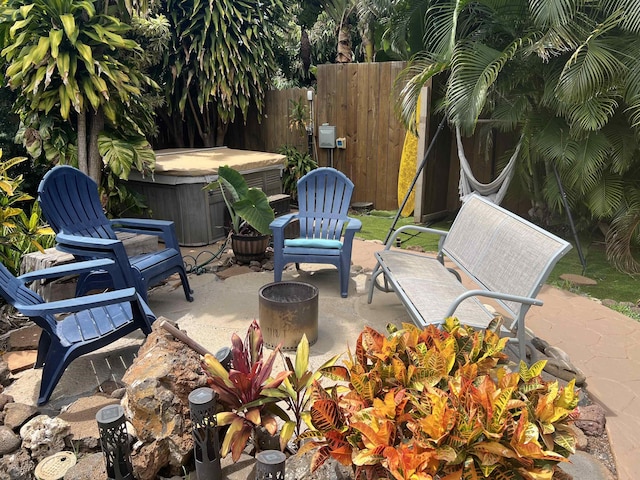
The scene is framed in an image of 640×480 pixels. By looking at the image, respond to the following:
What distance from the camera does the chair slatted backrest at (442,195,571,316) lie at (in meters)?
2.47

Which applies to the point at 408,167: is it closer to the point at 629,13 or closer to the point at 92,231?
the point at 629,13

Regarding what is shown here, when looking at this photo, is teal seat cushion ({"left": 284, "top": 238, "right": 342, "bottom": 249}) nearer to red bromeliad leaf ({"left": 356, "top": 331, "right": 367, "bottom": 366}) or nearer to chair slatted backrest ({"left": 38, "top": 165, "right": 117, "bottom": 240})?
chair slatted backrest ({"left": 38, "top": 165, "right": 117, "bottom": 240})

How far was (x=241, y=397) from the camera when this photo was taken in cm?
188

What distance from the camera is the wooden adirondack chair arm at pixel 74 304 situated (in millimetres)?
2373

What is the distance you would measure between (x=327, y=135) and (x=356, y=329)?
4443 millimetres

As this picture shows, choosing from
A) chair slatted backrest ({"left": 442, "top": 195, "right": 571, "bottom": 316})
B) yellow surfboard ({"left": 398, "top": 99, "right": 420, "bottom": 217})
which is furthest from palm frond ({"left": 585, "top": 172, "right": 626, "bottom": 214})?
yellow surfboard ({"left": 398, "top": 99, "right": 420, "bottom": 217})

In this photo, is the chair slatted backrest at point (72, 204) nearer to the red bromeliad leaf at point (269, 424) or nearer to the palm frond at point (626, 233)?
the red bromeliad leaf at point (269, 424)

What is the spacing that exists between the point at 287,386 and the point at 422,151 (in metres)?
4.75

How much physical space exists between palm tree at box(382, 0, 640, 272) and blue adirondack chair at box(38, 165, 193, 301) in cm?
302

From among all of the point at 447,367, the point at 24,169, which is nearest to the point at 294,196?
the point at 24,169

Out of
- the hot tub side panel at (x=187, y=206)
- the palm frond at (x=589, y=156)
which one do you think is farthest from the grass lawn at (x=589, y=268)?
the hot tub side panel at (x=187, y=206)

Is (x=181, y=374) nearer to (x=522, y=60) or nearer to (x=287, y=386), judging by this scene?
(x=287, y=386)

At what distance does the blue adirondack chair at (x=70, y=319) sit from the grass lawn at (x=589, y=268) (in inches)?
136

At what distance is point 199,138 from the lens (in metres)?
7.88
